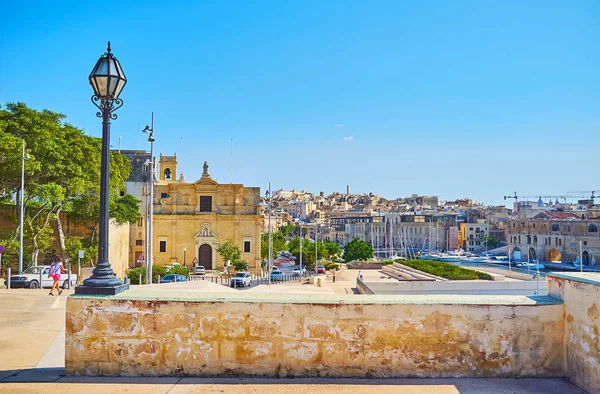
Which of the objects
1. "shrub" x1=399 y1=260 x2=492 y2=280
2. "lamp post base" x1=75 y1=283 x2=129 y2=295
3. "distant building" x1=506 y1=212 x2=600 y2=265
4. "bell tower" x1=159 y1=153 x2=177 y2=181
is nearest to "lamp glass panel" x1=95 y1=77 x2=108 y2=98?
"lamp post base" x1=75 y1=283 x2=129 y2=295

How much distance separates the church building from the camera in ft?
168

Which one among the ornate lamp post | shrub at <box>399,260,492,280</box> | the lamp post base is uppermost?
the ornate lamp post

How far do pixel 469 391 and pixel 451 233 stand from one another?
436 feet

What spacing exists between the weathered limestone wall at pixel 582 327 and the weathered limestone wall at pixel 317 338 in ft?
0.43

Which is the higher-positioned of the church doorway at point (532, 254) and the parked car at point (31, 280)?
the parked car at point (31, 280)

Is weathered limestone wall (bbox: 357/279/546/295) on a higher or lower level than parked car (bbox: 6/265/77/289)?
lower

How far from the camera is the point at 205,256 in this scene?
5175cm

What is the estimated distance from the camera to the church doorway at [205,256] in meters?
51.5

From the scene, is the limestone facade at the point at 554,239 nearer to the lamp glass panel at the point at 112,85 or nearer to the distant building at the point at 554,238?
the distant building at the point at 554,238

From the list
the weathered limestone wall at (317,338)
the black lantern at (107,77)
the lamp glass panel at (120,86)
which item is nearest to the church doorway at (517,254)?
the weathered limestone wall at (317,338)

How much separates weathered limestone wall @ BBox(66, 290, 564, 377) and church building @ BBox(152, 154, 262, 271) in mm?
45501

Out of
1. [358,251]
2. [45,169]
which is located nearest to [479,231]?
[358,251]

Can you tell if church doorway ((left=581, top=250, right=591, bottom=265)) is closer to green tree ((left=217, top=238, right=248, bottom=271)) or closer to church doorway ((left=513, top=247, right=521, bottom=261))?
church doorway ((left=513, top=247, right=521, bottom=261))

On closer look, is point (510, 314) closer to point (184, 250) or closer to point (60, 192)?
point (60, 192)
